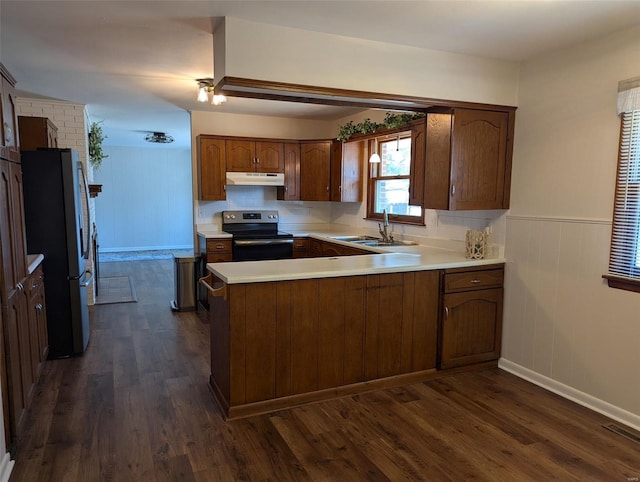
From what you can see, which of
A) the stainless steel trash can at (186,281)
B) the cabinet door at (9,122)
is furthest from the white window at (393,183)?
the cabinet door at (9,122)

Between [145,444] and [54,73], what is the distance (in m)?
3.29

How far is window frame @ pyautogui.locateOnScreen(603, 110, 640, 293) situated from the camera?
2600 millimetres

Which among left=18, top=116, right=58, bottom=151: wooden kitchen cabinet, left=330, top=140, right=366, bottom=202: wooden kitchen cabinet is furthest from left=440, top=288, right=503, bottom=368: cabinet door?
left=18, top=116, right=58, bottom=151: wooden kitchen cabinet

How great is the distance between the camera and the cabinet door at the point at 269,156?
5539 mm

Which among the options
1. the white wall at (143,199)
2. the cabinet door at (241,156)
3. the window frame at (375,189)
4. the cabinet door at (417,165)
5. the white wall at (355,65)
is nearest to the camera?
the white wall at (355,65)

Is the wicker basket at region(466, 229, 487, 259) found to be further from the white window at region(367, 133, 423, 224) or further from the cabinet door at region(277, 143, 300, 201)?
the cabinet door at region(277, 143, 300, 201)

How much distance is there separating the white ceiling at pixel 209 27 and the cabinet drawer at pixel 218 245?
181cm

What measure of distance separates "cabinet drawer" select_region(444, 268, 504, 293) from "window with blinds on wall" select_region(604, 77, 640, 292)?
2.87ft

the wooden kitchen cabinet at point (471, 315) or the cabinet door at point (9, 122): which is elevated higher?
the cabinet door at point (9, 122)

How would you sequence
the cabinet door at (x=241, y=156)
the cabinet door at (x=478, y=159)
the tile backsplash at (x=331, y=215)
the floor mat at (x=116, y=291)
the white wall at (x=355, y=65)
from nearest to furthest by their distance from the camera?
the white wall at (x=355, y=65) → the cabinet door at (x=478, y=159) → the tile backsplash at (x=331, y=215) → the cabinet door at (x=241, y=156) → the floor mat at (x=116, y=291)

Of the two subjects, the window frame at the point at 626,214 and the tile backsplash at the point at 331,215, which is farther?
the tile backsplash at the point at 331,215

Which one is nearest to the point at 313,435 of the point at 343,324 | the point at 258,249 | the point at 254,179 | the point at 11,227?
the point at 343,324

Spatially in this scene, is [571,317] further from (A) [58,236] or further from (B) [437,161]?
(A) [58,236]

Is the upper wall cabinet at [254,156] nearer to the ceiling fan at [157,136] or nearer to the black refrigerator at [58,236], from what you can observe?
the black refrigerator at [58,236]
